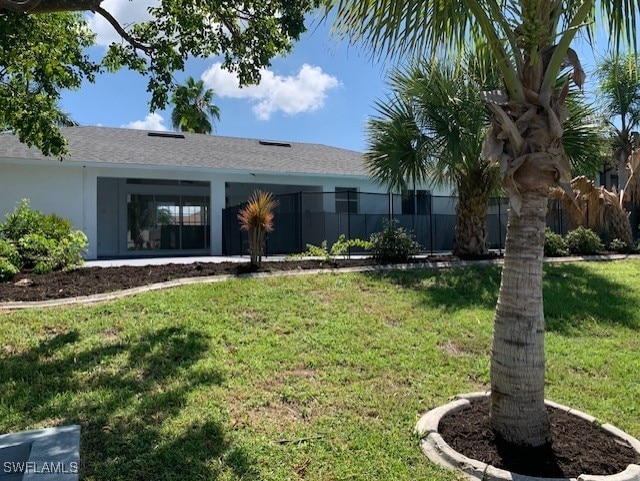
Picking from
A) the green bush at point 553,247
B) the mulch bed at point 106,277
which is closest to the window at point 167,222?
the mulch bed at point 106,277

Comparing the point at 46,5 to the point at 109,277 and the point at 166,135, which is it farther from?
the point at 166,135

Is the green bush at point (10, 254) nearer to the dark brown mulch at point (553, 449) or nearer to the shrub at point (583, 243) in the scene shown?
the dark brown mulch at point (553, 449)

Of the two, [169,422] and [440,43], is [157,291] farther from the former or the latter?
[440,43]

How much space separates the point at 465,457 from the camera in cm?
332

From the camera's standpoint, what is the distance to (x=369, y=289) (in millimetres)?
8523

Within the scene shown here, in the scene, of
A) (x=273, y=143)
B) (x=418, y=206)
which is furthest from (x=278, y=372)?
(x=273, y=143)

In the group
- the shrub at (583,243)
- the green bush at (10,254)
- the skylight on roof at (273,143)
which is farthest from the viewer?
the skylight on roof at (273,143)

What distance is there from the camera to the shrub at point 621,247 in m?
14.3

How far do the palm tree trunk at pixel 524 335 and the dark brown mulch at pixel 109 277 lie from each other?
6585mm

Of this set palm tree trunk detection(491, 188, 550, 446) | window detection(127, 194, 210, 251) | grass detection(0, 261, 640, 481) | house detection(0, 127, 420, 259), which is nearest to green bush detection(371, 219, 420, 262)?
grass detection(0, 261, 640, 481)

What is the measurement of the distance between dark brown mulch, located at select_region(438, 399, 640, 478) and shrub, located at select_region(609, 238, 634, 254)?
12.5m

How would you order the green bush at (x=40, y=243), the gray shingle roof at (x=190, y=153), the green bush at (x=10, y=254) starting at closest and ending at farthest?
the green bush at (x=10, y=254) → the green bush at (x=40, y=243) → the gray shingle roof at (x=190, y=153)

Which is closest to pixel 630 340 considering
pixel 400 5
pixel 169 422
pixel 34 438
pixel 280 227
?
pixel 400 5

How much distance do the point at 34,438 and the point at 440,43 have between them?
463cm
